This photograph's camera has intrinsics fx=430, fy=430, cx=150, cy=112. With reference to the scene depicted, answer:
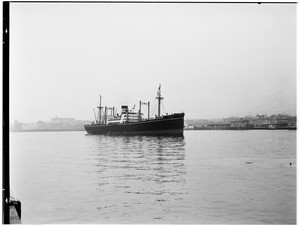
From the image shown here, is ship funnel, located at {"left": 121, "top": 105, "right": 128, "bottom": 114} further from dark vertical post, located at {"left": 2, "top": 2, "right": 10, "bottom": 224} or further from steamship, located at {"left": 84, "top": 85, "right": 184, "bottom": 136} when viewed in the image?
dark vertical post, located at {"left": 2, "top": 2, "right": 10, "bottom": 224}

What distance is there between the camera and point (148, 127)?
4445 mm

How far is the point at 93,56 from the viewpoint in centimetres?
393

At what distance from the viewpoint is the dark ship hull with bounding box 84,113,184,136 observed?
13.5 ft

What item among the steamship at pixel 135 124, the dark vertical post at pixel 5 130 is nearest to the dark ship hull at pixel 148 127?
the steamship at pixel 135 124

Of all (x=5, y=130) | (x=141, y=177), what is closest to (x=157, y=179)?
(x=141, y=177)

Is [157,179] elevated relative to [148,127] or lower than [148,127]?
lower

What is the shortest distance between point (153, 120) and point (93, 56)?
2.96 ft

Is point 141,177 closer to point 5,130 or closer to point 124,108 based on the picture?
point 124,108

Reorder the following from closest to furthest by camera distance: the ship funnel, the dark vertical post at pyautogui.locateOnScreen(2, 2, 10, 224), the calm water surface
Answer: the dark vertical post at pyautogui.locateOnScreen(2, 2, 10, 224)
the calm water surface
the ship funnel

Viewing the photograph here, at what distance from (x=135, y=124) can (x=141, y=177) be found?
2.22 feet

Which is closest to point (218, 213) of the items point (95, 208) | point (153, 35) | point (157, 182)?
point (157, 182)

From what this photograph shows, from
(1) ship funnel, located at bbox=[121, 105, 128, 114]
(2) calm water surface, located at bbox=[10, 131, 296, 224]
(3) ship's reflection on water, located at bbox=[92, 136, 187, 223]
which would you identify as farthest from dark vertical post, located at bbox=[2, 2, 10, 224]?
(1) ship funnel, located at bbox=[121, 105, 128, 114]

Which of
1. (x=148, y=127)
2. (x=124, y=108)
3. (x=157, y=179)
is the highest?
(x=124, y=108)

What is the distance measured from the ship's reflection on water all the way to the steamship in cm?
9
